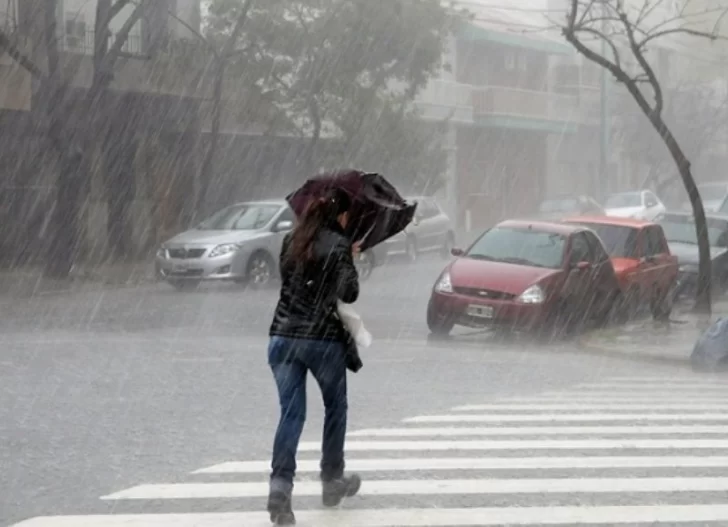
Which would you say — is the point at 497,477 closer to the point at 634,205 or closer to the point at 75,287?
the point at 75,287

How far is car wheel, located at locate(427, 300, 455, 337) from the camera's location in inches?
693

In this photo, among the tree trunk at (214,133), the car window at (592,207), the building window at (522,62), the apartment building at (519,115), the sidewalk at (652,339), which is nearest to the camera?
the sidewalk at (652,339)

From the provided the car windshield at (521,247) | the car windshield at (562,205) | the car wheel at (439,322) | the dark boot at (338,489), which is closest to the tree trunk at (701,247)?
the car windshield at (521,247)

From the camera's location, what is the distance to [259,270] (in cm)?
2506

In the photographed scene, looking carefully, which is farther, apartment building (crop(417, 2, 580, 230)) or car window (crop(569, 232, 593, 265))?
apartment building (crop(417, 2, 580, 230))

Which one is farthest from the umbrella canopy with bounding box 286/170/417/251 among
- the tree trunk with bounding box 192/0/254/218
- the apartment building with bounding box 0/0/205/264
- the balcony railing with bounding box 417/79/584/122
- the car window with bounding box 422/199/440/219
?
the balcony railing with bounding box 417/79/584/122

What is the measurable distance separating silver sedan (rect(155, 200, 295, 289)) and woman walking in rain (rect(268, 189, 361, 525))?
56.7 feet

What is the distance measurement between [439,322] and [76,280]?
1014cm

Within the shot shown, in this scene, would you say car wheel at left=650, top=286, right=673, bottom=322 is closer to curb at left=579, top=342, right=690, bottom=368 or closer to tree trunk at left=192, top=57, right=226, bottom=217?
curb at left=579, top=342, right=690, bottom=368

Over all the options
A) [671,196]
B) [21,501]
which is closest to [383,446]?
[21,501]

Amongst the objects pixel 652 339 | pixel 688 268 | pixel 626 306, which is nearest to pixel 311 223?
pixel 652 339

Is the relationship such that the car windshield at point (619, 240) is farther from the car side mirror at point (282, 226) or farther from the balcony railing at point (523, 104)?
the balcony railing at point (523, 104)

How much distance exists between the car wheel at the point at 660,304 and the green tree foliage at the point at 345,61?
48.4 ft

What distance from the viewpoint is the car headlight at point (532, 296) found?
17.3 m
